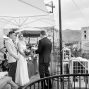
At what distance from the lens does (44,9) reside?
10539mm

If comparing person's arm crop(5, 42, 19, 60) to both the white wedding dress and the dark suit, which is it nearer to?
the white wedding dress

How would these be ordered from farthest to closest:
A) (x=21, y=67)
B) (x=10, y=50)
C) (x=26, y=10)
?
(x=26, y=10), (x=21, y=67), (x=10, y=50)

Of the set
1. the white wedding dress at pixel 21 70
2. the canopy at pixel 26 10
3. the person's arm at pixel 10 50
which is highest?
the canopy at pixel 26 10

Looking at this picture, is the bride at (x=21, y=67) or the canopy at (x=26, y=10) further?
the canopy at (x=26, y=10)

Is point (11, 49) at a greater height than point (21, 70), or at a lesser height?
greater

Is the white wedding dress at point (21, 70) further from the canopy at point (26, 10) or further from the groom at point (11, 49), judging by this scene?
the canopy at point (26, 10)

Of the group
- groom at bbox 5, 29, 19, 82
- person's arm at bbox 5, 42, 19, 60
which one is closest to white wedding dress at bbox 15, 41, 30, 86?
groom at bbox 5, 29, 19, 82

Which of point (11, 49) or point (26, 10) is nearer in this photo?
point (11, 49)

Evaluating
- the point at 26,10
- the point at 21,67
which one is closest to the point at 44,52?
the point at 21,67

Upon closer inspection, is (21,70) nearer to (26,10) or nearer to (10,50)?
(10,50)

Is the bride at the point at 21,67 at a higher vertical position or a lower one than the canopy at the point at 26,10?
lower

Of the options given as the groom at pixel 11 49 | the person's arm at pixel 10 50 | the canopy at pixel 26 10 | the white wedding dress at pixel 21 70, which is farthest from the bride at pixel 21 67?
the canopy at pixel 26 10

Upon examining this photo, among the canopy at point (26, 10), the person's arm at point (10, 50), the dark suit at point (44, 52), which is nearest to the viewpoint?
the person's arm at point (10, 50)

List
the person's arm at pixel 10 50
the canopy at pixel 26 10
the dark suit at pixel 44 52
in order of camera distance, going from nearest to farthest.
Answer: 1. the person's arm at pixel 10 50
2. the dark suit at pixel 44 52
3. the canopy at pixel 26 10
